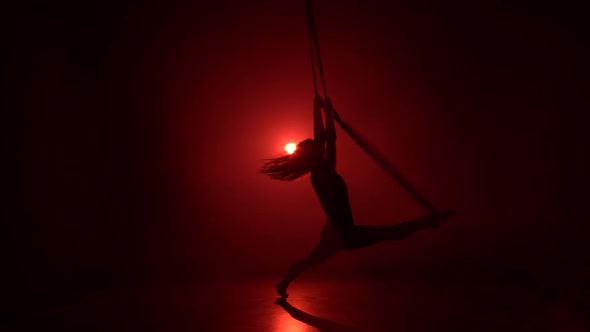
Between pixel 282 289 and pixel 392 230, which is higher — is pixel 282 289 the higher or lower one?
the lower one

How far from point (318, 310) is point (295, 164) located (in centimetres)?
88

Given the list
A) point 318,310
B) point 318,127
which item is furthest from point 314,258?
point 318,127

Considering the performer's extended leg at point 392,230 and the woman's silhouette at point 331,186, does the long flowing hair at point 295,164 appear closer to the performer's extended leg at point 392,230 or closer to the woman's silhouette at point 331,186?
the woman's silhouette at point 331,186

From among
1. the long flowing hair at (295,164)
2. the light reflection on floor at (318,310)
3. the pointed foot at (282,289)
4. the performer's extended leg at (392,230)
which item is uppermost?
the long flowing hair at (295,164)

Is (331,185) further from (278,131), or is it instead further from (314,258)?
(278,131)

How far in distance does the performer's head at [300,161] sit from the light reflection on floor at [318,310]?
0.82m

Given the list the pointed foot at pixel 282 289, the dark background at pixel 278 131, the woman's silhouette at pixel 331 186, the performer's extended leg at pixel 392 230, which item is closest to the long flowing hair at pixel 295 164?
the woman's silhouette at pixel 331 186

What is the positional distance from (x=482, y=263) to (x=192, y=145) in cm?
284

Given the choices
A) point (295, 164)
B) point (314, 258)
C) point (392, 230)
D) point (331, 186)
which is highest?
point (295, 164)

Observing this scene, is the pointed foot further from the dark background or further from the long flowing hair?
the dark background

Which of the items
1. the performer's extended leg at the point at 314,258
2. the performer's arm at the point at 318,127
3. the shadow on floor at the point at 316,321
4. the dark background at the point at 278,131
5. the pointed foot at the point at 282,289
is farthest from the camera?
the dark background at the point at 278,131

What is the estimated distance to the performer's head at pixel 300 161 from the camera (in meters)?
2.58

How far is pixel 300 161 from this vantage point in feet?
8.58

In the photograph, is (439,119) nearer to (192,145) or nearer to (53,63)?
(192,145)
